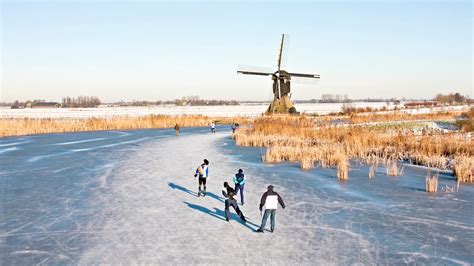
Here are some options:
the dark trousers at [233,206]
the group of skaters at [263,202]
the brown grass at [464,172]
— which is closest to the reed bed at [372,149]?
the brown grass at [464,172]

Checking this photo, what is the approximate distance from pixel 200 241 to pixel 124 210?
3454mm

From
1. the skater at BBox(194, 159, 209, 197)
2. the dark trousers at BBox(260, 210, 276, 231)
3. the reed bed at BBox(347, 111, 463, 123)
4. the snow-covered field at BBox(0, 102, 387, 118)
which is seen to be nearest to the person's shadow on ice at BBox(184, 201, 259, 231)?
the dark trousers at BBox(260, 210, 276, 231)

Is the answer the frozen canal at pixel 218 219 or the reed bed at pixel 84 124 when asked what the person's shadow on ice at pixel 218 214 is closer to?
the frozen canal at pixel 218 219

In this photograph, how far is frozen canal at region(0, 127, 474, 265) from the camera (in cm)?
752

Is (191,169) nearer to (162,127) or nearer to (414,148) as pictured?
(414,148)

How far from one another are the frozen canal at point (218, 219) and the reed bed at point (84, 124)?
22.8 m

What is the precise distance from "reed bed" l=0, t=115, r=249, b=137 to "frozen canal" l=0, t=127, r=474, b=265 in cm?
2276

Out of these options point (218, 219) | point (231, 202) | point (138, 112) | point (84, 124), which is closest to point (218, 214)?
point (218, 219)

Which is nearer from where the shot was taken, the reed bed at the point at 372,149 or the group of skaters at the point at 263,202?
the group of skaters at the point at 263,202

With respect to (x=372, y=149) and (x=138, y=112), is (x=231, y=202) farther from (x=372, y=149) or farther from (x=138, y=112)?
(x=138, y=112)

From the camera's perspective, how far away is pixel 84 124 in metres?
42.0

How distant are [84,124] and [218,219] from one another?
36.1 meters

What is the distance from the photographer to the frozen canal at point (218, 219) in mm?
7516

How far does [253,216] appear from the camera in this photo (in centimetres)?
1005
